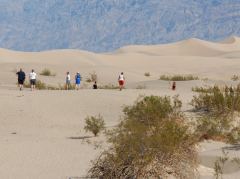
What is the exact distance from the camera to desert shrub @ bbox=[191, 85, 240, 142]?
54.4 ft

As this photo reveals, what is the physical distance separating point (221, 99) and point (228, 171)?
28.3 feet

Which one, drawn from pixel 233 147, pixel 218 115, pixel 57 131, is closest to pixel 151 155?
pixel 233 147

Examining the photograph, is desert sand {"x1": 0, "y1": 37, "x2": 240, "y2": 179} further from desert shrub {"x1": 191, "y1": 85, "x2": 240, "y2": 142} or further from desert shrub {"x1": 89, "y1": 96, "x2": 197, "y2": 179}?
desert shrub {"x1": 89, "y1": 96, "x2": 197, "y2": 179}

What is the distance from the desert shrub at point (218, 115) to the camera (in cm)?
1659

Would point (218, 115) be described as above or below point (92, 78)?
below

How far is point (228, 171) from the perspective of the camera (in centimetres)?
1228

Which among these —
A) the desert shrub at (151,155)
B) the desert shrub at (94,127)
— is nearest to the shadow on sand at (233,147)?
the desert shrub at (151,155)

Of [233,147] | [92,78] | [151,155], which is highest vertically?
[92,78]

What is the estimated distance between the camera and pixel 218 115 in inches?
797

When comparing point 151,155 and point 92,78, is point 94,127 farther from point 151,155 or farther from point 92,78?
point 92,78

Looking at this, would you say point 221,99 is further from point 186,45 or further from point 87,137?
point 186,45

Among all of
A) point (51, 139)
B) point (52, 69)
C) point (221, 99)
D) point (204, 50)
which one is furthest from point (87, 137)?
point (204, 50)

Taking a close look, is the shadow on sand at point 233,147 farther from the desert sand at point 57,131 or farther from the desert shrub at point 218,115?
the desert shrub at point 218,115

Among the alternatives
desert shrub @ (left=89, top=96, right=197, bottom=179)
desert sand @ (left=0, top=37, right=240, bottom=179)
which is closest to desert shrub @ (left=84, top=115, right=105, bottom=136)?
desert sand @ (left=0, top=37, right=240, bottom=179)
